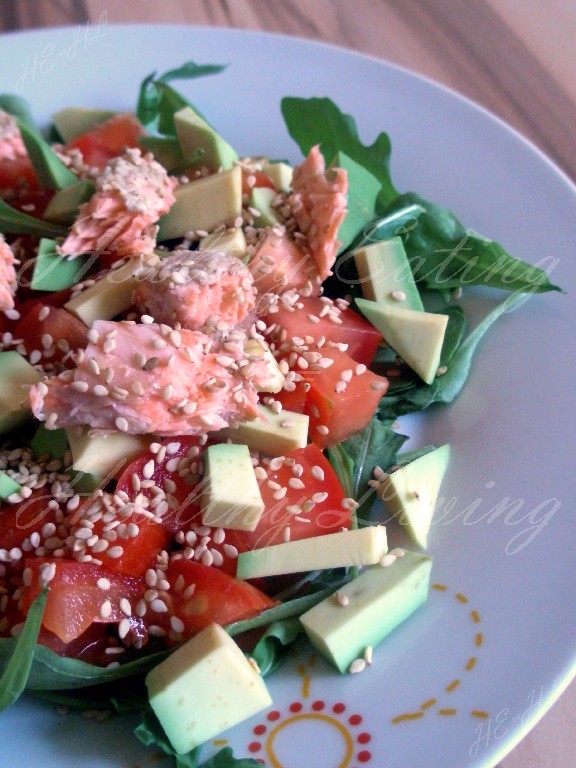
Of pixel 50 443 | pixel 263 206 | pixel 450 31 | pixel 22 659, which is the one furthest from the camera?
pixel 450 31

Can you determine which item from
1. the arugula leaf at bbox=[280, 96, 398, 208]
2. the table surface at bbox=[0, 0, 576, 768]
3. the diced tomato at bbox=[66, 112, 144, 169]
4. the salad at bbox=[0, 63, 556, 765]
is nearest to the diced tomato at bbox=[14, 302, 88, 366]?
the salad at bbox=[0, 63, 556, 765]

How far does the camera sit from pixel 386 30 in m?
3.30

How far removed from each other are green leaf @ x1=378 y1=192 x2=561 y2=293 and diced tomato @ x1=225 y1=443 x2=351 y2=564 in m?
0.68

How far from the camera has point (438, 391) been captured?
6.08 ft

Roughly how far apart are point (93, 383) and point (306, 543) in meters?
0.52

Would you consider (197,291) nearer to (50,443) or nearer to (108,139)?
(50,443)

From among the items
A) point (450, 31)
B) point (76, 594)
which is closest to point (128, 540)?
point (76, 594)

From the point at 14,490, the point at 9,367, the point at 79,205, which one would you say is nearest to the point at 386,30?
the point at 79,205

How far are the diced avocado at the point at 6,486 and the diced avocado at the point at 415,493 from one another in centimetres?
77

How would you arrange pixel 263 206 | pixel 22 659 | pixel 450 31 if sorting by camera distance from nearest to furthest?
pixel 22 659, pixel 263 206, pixel 450 31

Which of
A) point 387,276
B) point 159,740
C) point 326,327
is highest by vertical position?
point 387,276

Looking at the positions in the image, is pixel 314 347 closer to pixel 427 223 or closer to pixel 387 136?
pixel 427 223

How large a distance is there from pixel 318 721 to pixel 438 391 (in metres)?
0.82

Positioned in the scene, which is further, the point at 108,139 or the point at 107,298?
the point at 108,139
